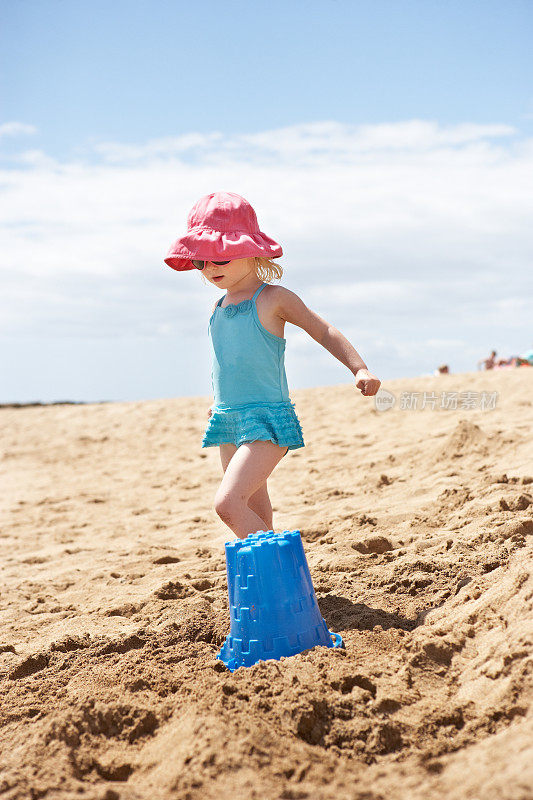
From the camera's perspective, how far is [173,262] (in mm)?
3004

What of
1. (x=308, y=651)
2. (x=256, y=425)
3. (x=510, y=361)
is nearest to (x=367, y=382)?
(x=256, y=425)

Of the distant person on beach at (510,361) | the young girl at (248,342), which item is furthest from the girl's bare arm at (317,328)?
the distant person on beach at (510,361)

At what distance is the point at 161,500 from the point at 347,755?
14.0 ft

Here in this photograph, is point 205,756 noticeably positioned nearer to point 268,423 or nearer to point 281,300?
point 268,423

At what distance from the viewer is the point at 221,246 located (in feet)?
8.96

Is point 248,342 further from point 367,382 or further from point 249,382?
point 367,382

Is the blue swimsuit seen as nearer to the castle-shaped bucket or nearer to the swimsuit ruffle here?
the swimsuit ruffle

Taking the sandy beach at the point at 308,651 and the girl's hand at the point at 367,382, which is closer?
the sandy beach at the point at 308,651

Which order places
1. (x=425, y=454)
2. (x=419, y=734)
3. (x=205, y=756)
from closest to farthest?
(x=205, y=756)
(x=419, y=734)
(x=425, y=454)

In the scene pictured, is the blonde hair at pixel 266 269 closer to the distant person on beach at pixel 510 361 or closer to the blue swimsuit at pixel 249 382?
the blue swimsuit at pixel 249 382

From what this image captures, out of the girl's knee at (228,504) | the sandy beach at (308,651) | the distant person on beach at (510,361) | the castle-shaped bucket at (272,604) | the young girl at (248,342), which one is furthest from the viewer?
the distant person on beach at (510,361)

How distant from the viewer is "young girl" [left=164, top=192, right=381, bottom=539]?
2672mm

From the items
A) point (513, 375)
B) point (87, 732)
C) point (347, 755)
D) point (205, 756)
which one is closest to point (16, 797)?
point (87, 732)

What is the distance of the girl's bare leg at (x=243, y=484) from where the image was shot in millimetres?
2580
